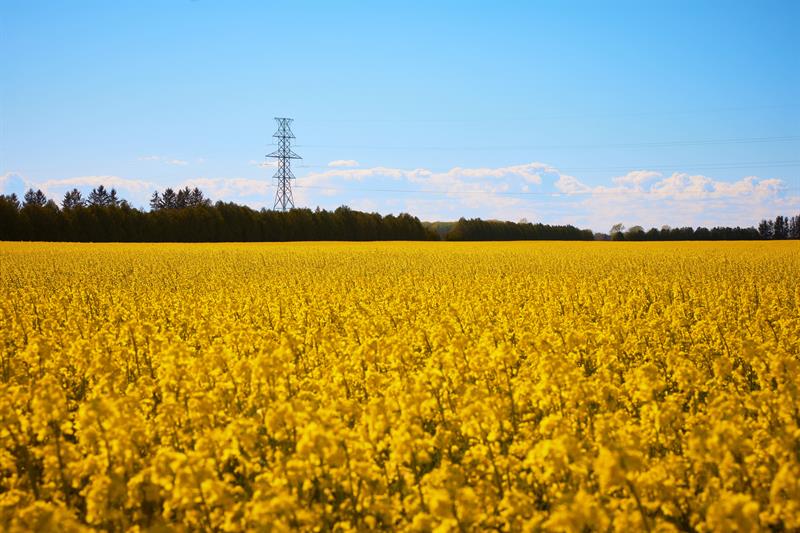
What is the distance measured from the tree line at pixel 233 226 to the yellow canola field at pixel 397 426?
5770 centimetres

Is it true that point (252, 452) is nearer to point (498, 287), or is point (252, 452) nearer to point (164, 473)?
A: point (164, 473)

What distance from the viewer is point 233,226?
72.2 metres

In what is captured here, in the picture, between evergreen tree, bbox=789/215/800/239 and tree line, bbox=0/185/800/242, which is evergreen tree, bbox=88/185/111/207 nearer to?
tree line, bbox=0/185/800/242

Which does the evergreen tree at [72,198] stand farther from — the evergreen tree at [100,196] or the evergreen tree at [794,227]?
the evergreen tree at [794,227]

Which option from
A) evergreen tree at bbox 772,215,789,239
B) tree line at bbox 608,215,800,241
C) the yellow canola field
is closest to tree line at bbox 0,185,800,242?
tree line at bbox 608,215,800,241

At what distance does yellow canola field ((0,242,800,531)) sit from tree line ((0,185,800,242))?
5770 centimetres

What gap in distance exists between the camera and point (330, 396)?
→ 24.1 feet

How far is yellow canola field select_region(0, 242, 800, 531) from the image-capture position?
14.3ft

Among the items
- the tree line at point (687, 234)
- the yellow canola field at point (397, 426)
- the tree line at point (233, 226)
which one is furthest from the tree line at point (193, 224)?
the yellow canola field at point (397, 426)

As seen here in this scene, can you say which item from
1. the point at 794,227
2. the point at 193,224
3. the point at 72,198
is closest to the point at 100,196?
the point at 72,198

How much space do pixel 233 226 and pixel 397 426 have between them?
6942cm

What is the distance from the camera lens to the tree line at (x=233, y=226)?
6544cm

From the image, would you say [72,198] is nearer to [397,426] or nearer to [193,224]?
[193,224]

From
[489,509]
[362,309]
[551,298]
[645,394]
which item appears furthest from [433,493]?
[551,298]
